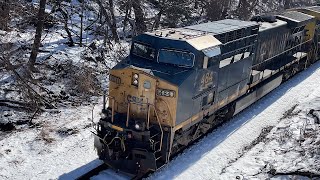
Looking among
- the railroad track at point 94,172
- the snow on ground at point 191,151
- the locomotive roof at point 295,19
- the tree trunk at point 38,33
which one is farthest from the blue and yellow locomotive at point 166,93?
the tree trunk at point 38,33

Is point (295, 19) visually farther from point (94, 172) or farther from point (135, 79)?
point (94, 172)

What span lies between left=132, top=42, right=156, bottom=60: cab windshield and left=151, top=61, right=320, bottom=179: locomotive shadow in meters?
2.87

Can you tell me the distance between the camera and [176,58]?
923 centimetres

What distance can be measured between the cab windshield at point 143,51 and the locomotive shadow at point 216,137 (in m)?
2.87

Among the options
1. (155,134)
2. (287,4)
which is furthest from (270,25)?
(287,4)

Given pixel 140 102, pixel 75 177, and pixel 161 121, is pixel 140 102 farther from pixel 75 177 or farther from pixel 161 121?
pixel 75 177

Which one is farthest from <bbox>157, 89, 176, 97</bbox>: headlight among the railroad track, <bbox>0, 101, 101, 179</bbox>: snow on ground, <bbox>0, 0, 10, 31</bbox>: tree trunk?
<bbox>0, 0, 10, 31</bbox>: tree trunk

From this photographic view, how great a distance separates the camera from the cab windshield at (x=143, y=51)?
31.3 feet

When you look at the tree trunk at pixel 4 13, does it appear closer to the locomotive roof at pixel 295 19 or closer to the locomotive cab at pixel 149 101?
the locomotive cab at pixel 149 101

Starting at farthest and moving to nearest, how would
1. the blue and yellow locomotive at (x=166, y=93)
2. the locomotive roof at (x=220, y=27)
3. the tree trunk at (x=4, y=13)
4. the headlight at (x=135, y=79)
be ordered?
the tree trunk at (x=4, y=13)
the locomotive roof at (x=220, y=27)
the headlight at (x=135, y=79)
the blue and yellow locomotive at (x=166, y=93)

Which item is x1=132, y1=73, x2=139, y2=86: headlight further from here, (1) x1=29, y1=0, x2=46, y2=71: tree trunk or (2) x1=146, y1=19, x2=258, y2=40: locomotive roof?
(1) x1=29, y1=0, x2=46, y2=71: tree trunk

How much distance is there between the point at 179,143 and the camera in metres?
9.66

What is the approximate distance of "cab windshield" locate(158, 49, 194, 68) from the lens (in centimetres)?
911

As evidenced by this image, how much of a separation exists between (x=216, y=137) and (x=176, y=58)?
11.0 feet
